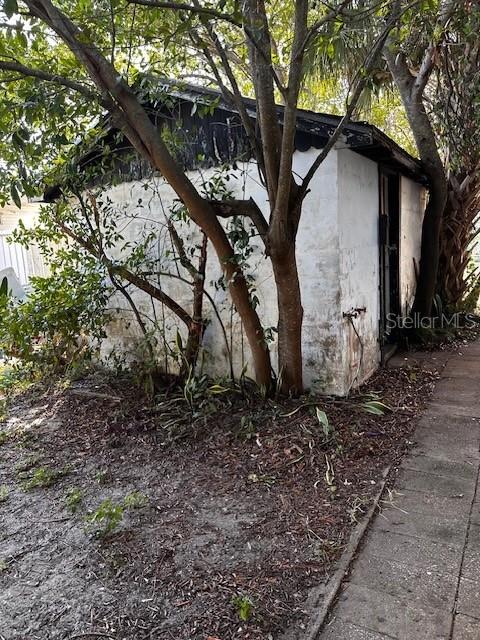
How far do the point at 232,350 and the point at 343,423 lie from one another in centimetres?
158

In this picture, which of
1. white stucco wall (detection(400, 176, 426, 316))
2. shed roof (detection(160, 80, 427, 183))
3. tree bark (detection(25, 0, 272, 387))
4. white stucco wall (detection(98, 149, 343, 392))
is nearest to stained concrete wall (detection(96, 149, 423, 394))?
white stucco wall (detection(98, 149, 343, 392))

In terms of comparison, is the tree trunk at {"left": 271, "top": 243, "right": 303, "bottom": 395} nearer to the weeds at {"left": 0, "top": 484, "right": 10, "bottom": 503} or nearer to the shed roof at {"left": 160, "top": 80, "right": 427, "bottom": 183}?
the shed roof at {"left": 160, "top": 80, "right": 427, "bottom": 183}

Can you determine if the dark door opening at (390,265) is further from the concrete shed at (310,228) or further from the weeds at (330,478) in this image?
the weeds at (330,478)

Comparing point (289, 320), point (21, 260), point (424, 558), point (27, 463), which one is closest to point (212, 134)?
point (289, 320)

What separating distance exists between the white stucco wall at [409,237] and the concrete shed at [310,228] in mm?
643

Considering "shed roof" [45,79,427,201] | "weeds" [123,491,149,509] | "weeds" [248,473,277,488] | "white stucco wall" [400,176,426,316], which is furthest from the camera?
"white stucco wall" [400,176,426,316]

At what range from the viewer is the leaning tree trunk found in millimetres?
7340

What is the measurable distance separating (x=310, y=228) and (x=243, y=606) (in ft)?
10.9

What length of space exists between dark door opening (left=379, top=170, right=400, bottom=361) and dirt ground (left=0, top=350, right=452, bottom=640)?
4.35 ft

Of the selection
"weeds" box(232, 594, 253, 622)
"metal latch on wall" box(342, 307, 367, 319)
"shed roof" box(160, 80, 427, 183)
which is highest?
"shed roof" box(160, 80, 427, 183)

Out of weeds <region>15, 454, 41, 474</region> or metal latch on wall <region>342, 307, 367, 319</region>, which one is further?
metal latch on wall <region>342, 307, 367, 319</region>

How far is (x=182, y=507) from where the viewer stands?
3.14 metres

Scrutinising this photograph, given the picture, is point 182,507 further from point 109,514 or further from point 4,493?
point 4,493

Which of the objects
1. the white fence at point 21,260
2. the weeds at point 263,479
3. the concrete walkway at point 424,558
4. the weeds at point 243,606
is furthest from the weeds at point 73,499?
the white fence at point 21,260
